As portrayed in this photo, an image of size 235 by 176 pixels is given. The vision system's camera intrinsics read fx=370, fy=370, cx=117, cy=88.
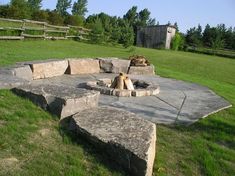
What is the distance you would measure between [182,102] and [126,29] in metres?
22.6

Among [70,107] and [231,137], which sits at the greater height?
[70,107]

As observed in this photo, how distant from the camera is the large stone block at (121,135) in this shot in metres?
3.84

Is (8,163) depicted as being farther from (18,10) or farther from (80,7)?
(80,7)

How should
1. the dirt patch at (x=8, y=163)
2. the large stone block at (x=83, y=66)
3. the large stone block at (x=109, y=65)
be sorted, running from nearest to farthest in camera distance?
the dirt patch at (x=8, y=163) → the large stone block at (x=83, y=66) → the large stone block at (x=109, y=65)

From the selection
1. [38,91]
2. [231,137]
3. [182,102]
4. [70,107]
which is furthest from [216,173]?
[182,102]

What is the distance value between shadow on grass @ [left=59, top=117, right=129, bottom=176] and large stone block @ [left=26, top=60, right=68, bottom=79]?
386 cm

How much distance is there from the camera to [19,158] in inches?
150

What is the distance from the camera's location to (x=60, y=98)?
191 inches

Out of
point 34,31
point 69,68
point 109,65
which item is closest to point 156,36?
point 34,31

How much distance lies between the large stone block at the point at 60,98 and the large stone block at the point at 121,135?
0.14 meters

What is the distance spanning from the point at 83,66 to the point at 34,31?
12943 mm

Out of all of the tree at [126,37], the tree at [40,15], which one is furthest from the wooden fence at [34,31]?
the tree at [40,15]

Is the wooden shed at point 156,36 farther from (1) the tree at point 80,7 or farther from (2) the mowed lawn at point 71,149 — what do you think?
(2) the mowed lawn at point 71,149

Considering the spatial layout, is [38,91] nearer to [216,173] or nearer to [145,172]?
[145,172]
